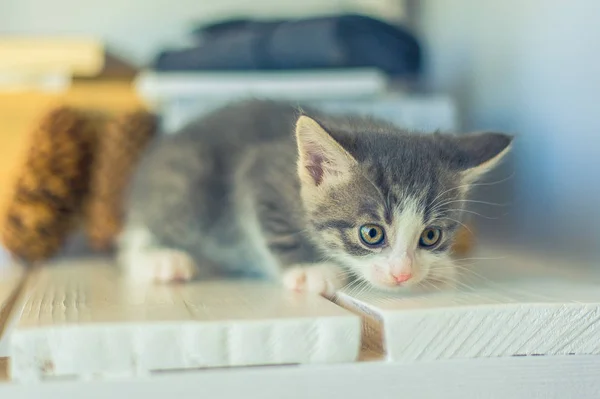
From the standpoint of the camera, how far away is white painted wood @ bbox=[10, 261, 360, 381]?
0.67 m

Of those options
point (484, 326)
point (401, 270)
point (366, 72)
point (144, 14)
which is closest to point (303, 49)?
point (366, 72)

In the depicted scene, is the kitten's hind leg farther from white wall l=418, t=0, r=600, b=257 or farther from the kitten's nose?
white wall l=418, t=0, r=600, b=257

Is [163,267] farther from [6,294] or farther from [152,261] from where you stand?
[6,294]

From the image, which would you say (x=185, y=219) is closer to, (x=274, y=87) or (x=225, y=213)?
(x=225, y=213)

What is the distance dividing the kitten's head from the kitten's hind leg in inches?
9.7

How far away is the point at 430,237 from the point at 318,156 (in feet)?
0.69

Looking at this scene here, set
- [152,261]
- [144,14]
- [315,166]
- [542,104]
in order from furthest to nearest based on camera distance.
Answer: [144,14] < [542,104] < [152,261] < [315,166]

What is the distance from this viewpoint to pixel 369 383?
72 centimetres

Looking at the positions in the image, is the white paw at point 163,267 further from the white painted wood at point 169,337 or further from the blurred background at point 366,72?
the blurred background at point 366,72

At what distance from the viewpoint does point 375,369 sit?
2.36ft

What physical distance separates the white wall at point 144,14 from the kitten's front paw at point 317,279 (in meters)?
1.03

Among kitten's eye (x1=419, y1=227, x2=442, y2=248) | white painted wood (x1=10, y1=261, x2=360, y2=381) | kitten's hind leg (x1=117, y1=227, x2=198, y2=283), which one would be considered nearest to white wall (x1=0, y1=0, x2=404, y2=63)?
kitten's hind leg (x1=117, y1=227, x2=198, y2=283)

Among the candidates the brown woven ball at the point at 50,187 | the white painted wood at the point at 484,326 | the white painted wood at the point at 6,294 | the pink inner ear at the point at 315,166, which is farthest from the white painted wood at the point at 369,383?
the brown woven ball at the point at 50,187

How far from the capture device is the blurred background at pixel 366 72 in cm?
124
